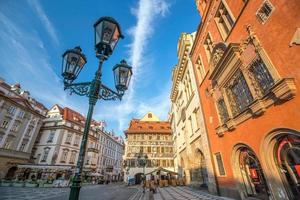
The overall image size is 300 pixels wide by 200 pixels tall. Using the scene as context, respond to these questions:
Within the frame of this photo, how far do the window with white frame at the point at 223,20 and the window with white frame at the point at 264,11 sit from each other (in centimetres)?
288

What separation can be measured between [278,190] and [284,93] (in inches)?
142

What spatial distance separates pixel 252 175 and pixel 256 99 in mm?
4047

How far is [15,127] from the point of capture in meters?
29.1

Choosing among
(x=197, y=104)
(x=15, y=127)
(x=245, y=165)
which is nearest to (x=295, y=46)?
(x=245, y=165)

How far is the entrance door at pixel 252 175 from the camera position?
7.00m

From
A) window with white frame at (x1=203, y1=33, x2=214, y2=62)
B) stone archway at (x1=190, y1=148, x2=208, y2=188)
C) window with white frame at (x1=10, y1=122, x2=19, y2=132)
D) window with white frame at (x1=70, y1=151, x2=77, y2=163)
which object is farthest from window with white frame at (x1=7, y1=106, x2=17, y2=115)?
window with white frame at (x1=203, y1=33, x2=214, y2=62)

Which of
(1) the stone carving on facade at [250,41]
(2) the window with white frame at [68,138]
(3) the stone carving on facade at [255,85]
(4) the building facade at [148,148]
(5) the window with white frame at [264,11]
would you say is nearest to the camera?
(5) the window with white frame at [264,11]

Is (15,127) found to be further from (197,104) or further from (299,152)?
(299,152)

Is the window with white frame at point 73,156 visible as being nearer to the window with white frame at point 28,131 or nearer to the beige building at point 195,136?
the window with white frame at point 28,131

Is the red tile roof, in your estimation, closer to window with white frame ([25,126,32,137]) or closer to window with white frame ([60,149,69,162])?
window with white frame ([60,149,69,162])

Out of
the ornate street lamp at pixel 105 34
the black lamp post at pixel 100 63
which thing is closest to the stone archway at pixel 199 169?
the black lamp post at pixel 100 63

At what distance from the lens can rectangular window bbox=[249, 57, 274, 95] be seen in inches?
Result: 242

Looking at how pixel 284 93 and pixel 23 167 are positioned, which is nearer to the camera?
pixel 284 93

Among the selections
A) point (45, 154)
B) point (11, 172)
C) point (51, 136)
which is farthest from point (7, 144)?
point (51, 136)
